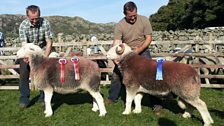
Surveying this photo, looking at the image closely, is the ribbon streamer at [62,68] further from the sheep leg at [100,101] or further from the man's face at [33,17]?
the man's face at [33,17]

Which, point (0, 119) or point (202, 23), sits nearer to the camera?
point (0, 119)

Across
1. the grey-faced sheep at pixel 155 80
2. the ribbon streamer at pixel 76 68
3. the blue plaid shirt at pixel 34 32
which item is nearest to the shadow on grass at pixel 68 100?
the ribbon streamer at pixel 76 68

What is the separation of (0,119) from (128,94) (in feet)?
9.77

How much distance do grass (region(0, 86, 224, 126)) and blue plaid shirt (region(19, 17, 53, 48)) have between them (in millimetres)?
1703

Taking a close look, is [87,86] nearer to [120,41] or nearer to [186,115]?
[120,41]

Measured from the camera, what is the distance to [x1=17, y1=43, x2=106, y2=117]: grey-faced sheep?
8.02 meters

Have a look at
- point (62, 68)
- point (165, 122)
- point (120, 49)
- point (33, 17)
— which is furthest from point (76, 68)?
point (165, 122)

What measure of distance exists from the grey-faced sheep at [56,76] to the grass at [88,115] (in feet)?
1.13

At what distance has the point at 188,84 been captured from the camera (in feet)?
23.5

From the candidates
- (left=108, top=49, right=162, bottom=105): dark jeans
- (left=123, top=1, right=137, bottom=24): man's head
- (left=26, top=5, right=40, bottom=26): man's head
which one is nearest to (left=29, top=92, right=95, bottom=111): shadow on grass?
(left=108, top=49, right=162, bottom=105): dark jeans

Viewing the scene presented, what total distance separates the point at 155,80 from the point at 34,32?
3189 millimetres

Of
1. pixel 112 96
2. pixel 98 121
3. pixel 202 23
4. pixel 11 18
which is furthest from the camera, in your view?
pixel 11 18

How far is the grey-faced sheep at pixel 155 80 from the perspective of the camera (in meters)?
7.20

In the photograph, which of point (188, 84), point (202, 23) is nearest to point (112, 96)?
point (188, 84)
